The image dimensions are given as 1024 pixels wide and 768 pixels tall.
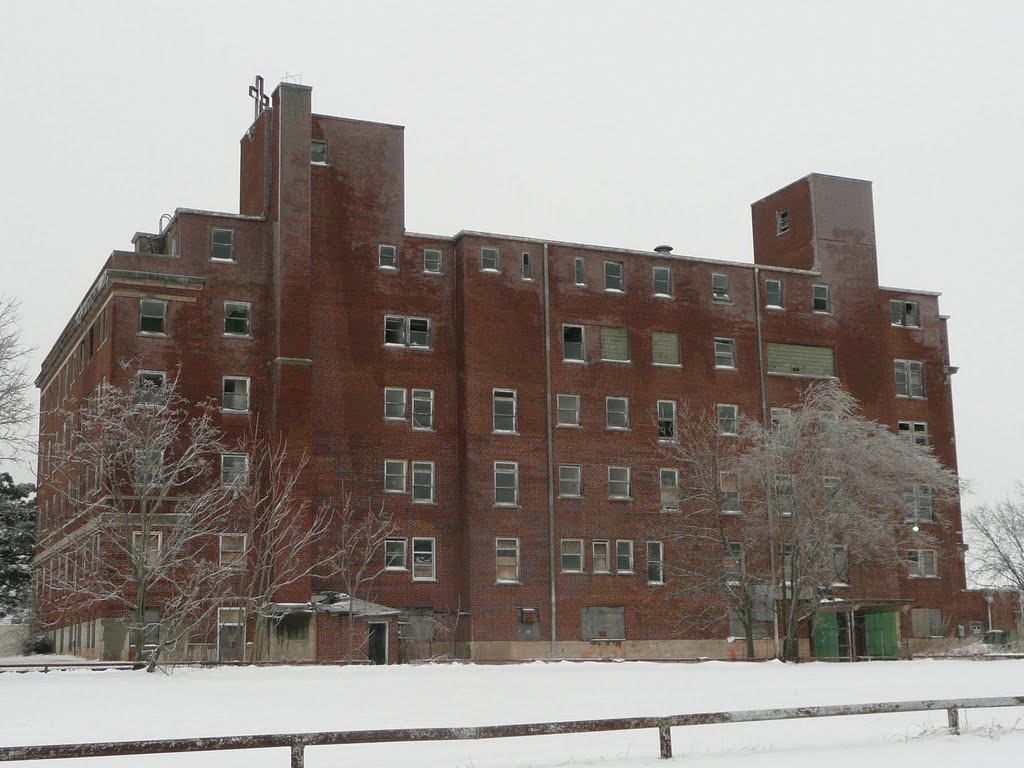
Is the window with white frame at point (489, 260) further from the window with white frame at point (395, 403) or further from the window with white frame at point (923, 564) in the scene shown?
the window with white frame at point (923, 564)

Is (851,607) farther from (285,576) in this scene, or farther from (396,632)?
(285,576)

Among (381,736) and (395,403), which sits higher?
(395,403)

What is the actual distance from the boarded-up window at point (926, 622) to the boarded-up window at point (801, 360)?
564 inches

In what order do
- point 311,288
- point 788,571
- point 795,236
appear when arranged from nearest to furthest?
point 311,288
point 788,571
point 795,236

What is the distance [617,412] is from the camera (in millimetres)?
67375

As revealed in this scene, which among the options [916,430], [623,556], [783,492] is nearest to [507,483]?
[623,556]

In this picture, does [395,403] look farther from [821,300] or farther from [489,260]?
[821,300]

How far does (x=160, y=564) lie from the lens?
4350 cm

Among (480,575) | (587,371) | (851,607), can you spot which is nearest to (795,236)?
(587,371)

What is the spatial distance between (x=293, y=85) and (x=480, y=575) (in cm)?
2502

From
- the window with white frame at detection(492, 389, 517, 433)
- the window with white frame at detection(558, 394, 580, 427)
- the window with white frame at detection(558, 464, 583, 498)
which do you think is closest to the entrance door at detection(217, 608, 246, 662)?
the window with white frame at detection(492, 389, 517, 433)

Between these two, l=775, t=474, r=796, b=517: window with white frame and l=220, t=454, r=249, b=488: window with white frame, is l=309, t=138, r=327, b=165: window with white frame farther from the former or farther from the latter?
l=775, t=474, r=796, b=517: window with white frame

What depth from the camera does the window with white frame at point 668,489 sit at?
221 feet

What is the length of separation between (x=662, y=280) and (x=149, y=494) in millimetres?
29657
